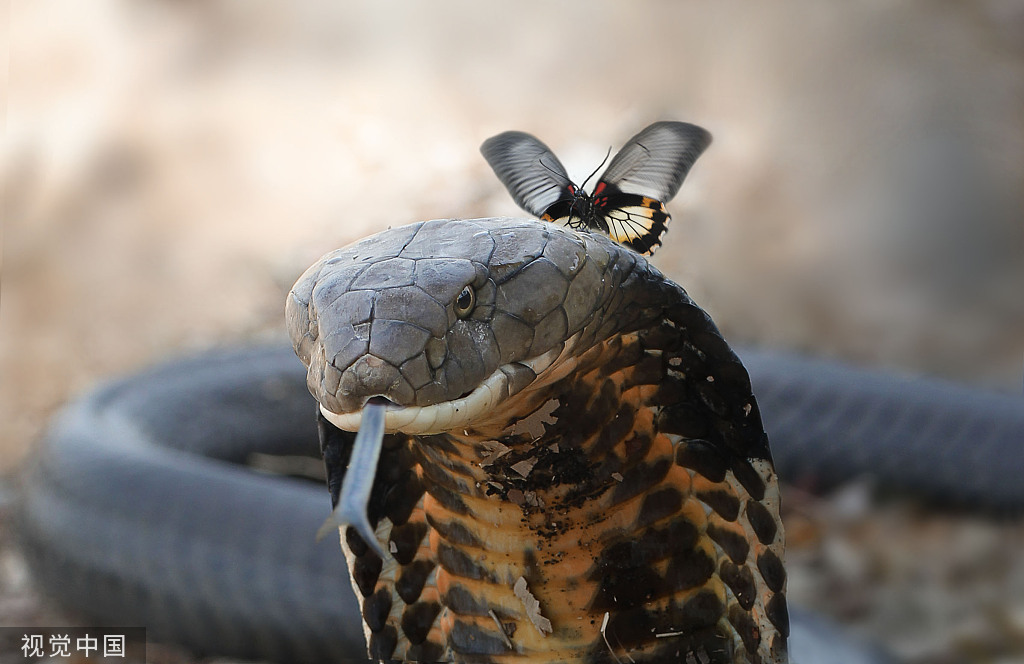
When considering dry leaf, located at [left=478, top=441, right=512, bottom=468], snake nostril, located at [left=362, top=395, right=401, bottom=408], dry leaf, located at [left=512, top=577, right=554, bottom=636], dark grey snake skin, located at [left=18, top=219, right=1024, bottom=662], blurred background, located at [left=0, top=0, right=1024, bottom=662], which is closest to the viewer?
snake nostril, located at [left=362, top=395, right=401, bottom=408]

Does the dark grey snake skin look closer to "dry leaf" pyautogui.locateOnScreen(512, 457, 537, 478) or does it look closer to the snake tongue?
"dry leaf" pyautogui.locateOnScreen(512, 457, 537, 478)

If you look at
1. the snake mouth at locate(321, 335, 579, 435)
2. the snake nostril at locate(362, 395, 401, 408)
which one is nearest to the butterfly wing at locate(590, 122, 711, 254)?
the snake mouth at locate(321, 335, 579, 435)

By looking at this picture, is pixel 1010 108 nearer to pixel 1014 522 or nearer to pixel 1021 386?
pixel 1021 386

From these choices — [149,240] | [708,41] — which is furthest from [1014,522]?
[149,240]

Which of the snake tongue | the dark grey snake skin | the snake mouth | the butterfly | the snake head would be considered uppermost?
the butterfly

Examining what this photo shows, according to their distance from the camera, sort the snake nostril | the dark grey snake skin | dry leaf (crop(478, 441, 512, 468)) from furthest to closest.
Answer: the dark grey snake skin, dry leaf (crop(478, 441, 512, 468)), the snake nostril

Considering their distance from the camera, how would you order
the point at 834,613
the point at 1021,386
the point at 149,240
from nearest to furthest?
the point at 834,613 < the point at 1021,386 < the point at 149,240

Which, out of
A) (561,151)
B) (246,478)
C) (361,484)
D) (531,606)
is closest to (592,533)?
(531,606)
